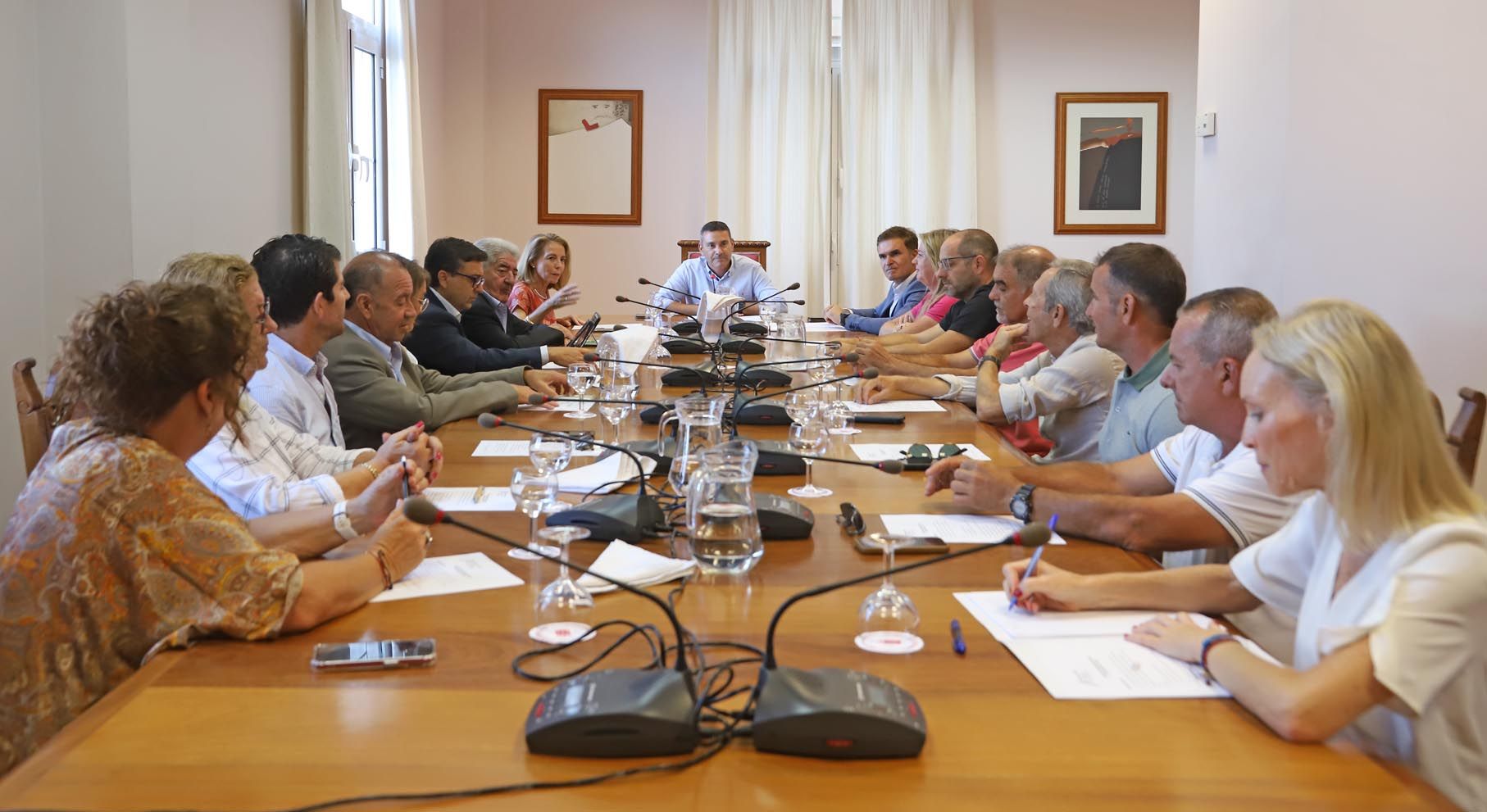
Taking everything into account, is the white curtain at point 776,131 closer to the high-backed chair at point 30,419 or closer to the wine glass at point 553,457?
the high-backed chair at point 30,419

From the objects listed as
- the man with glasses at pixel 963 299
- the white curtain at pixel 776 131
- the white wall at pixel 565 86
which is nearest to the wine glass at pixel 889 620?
the man with glasses at pixel 963 299

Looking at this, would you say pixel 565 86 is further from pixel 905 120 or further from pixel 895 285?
pixel 895 285

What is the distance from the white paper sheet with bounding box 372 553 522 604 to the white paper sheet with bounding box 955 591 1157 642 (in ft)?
2.22

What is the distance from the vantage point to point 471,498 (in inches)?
99.8

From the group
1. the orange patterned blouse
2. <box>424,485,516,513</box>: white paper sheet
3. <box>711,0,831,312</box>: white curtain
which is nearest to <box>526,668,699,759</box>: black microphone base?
the orange patterned blouse

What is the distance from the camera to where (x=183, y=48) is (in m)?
4.87

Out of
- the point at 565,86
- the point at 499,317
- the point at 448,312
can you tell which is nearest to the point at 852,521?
the point at 448,312

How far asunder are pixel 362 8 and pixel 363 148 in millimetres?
776

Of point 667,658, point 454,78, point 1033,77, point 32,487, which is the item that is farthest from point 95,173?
point 1033,77

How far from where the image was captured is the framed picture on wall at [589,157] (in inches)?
367

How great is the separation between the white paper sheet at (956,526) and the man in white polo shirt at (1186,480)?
0.09 ft

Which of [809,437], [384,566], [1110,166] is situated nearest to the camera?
[384,566]

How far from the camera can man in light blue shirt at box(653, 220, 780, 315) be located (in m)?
7.76

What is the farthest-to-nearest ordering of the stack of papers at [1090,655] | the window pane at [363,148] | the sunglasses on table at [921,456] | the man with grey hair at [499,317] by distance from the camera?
the window pane at [363,148] → the man with grey hair at [499,317] → the sunglasses on table at [921,456] → the stack of papers at [1090,655]
